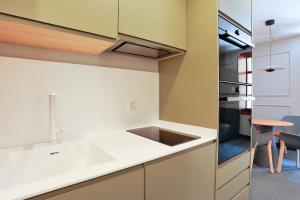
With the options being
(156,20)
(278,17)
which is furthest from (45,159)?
(278,17)

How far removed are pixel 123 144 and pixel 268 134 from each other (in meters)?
2.59

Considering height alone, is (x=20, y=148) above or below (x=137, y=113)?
below

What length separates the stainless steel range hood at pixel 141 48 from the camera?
1075 millimetres

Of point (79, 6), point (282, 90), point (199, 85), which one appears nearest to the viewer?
point (79, 6)

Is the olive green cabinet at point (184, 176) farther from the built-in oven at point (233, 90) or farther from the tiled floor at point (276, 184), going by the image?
the tiled floor at point (276, 184)

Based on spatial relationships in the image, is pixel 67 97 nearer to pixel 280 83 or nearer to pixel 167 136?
pixel 167 136

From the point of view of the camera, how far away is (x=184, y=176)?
95 centimetres

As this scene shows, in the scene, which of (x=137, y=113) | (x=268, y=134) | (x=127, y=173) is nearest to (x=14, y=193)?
(x=127, y=173)

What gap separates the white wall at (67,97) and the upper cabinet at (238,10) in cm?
80

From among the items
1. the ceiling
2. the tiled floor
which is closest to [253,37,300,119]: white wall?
the ceiling

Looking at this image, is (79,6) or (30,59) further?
(30,59)

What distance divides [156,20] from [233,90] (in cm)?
82

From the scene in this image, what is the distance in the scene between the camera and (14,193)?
0.50 metres

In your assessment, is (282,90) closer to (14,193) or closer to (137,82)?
(137,82)
